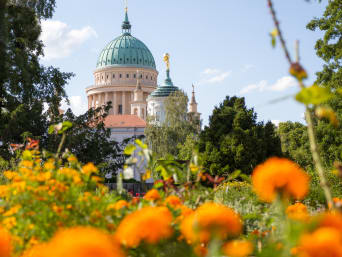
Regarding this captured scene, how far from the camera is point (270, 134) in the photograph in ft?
70.9

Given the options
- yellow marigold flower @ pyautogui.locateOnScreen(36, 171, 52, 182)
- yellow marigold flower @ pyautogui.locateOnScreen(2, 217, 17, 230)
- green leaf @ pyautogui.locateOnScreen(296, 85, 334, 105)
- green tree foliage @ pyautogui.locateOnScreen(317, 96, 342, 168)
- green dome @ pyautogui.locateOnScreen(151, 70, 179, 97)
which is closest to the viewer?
green leaf @ pyautogui.locateOnScreen(296, 85, 334, 105)

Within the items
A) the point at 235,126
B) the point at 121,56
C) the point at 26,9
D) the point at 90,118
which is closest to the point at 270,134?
the point at 235,126

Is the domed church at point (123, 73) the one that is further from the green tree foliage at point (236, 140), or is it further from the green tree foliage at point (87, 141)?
the green tree foliage at point (87, 141)

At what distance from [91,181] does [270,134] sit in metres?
19.0

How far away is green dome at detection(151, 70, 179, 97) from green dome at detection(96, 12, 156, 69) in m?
20.3

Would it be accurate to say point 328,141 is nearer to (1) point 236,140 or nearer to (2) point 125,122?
(1) point 236,140

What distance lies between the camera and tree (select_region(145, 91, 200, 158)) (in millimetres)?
40656

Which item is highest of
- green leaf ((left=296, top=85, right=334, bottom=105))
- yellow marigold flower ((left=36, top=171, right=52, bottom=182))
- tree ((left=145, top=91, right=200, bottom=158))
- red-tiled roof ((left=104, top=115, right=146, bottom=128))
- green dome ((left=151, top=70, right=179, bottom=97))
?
green dome ((left=151, top=70, right=179, bottom=97))

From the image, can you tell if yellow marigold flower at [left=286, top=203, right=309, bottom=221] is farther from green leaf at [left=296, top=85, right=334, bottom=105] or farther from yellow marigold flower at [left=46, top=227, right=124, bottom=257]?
yellow marigold flower at [left=46, top=227, right=124, bottom=257]

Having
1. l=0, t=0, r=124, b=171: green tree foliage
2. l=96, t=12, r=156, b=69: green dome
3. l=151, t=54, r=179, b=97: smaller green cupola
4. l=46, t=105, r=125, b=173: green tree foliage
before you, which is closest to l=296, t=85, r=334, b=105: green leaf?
l=0, t=0, r=124, b=171: green tree foliage

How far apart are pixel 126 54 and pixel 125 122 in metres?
19.7

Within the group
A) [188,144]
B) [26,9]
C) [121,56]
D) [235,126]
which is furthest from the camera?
[121,56]

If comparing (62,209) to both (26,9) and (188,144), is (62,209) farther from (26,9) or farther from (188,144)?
(188,144)

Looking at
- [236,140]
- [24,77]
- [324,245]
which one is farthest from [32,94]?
[324,245]
